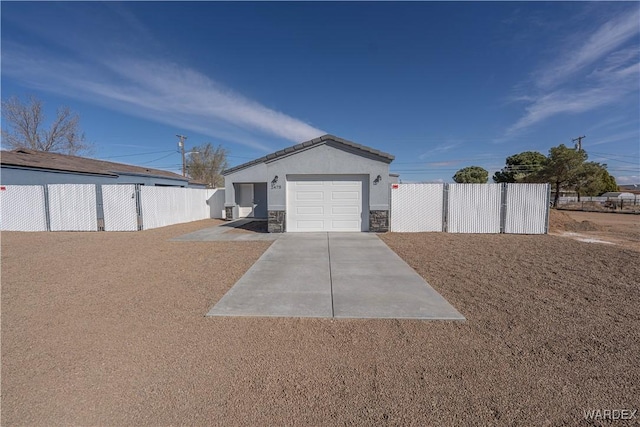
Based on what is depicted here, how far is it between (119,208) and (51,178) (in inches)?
302

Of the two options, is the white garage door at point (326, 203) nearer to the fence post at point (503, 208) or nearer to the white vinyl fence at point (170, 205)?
the fence post at point (503, 208)

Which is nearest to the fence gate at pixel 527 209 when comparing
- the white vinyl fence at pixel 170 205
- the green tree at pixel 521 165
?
the white vinyl fence at pixel 170 205

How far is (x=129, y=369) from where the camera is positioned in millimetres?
2721

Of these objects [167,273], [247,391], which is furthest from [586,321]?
[167,273]

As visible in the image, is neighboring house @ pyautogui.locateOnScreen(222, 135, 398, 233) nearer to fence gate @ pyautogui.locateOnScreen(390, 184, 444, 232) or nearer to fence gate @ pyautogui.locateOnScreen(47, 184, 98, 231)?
fence gate @ pyautogui.locateOnScreen(390, 184, 444, 232)

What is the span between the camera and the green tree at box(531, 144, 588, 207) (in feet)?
83.9

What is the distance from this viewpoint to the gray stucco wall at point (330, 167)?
36.1ft

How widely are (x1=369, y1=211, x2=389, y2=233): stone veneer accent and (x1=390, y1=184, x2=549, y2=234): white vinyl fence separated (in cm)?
46

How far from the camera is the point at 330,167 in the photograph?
11062mm

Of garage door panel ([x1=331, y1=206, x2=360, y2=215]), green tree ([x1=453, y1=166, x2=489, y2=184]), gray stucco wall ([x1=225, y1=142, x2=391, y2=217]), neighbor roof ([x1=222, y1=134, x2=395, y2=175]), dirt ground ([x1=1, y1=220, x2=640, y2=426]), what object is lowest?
dirt ground ([x1=1, y1=220, x2=640, y2=426])

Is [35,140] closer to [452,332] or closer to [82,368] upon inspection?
[82,368]

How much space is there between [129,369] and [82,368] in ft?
1.64

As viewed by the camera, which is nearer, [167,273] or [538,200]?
[167,273]

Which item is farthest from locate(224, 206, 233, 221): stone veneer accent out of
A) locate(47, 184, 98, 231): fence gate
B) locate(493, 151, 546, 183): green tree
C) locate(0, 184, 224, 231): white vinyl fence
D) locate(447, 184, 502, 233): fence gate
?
locate(493, 151, 546, 183): green tree
